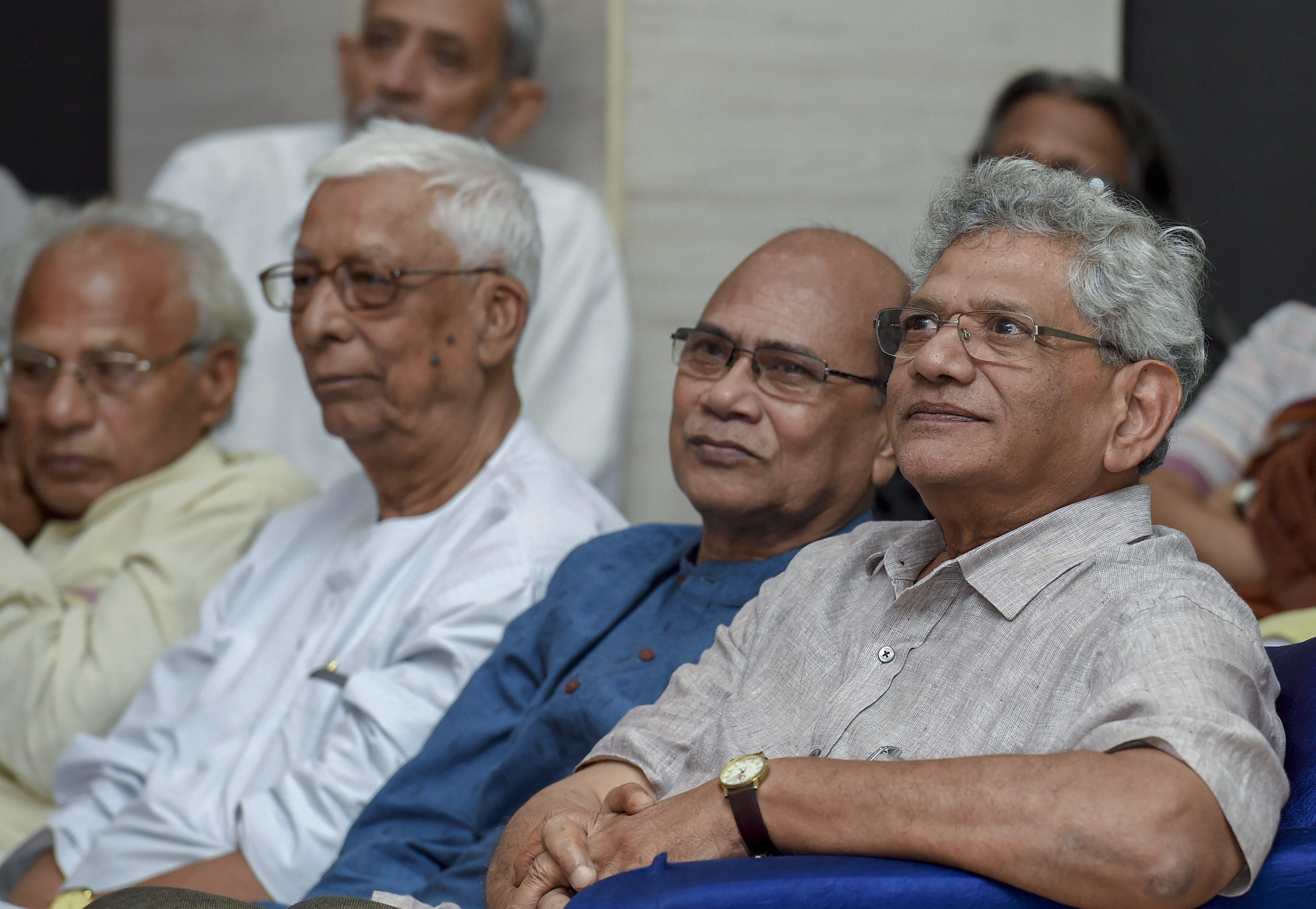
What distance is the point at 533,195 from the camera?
335 centimetres

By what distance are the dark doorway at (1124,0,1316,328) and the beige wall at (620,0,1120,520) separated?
0.70 feet

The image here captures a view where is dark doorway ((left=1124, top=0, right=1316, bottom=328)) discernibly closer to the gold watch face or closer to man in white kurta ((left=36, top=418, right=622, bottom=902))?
man in white kurta ((left=36, top=418, right=622, bottom=902))

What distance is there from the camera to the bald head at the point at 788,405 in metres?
1.93

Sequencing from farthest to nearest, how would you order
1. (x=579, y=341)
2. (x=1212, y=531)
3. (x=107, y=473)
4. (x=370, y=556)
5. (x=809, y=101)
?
(x=809, y=101) < (x=579, y=341) < (x=107, y=473) < (x=1212, y=531) < (x=370, y=556)

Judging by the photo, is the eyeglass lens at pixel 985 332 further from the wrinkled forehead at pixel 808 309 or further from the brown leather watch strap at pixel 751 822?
the brown leather watch strap at pixel 751 822

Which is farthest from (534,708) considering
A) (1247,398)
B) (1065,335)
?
(1247,398)

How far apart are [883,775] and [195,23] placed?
153 inches

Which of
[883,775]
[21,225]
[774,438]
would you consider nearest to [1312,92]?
[774,438]

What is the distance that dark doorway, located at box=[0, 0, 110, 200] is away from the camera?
4.92 metres

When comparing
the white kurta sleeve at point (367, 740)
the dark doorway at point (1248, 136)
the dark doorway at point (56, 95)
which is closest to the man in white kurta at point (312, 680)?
the white kurta sleeve at point (367, 740)

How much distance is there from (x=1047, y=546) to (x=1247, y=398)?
180cm

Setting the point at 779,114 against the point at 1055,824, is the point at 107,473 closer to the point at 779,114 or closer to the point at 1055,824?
the point at 779,114

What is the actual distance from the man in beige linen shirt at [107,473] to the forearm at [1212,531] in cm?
167

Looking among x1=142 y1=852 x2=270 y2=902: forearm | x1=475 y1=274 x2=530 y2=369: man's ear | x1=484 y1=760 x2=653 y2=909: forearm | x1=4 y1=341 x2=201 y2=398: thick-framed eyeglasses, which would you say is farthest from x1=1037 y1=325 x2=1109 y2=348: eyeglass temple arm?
x1=4 y1=341 x2=201 y2=398: thick-framed eyeglasses
